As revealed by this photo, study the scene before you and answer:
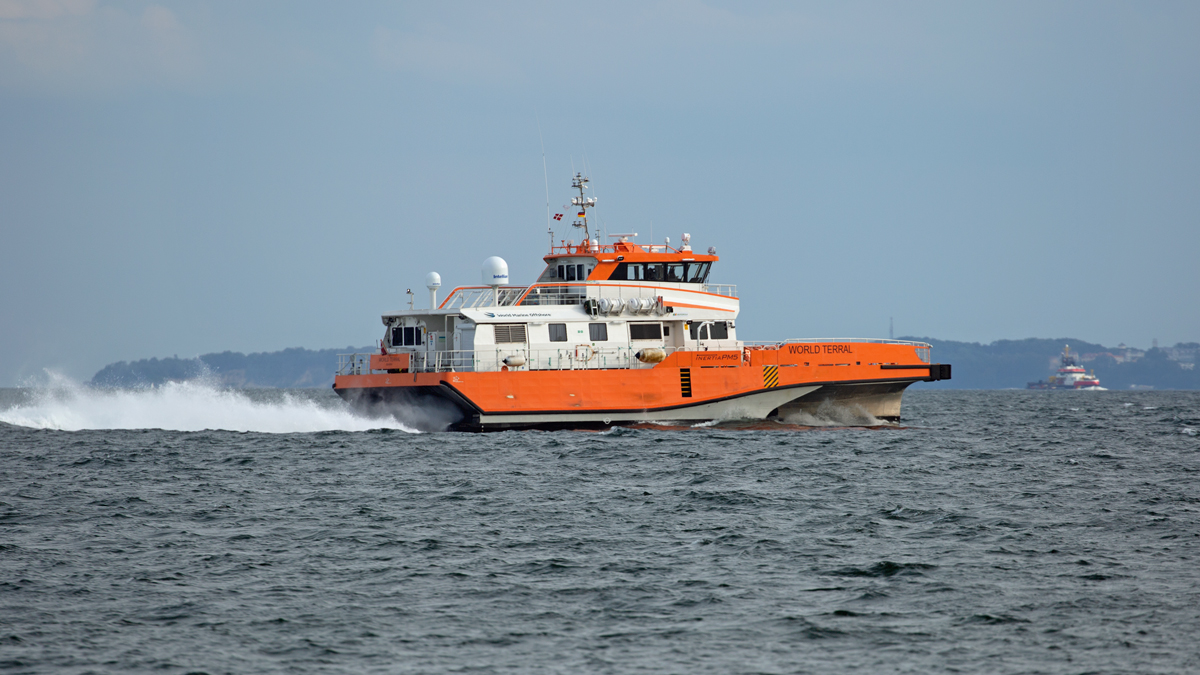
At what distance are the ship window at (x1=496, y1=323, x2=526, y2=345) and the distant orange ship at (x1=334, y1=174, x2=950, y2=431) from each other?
0.02 m

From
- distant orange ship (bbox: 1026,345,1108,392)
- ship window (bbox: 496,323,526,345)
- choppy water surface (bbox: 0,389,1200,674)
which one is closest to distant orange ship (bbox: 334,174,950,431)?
ship window (bbox: 496,323,526,345)

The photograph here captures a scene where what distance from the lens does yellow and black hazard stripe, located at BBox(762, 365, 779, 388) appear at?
26266 mm

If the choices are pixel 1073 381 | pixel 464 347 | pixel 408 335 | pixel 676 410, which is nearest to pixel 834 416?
pixel 676 410

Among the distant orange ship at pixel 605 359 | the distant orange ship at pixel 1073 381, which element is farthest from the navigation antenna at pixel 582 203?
the distant orange ship at pixel 1073 381

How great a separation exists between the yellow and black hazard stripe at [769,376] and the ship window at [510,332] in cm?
599

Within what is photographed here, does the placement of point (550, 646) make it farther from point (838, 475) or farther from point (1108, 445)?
point (1108, 445)

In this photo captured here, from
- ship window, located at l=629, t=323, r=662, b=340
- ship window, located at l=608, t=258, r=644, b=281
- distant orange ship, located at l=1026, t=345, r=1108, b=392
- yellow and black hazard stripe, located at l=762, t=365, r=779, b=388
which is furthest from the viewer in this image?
distant orange ship, located at l=1026, t=345, r=1108, b=392

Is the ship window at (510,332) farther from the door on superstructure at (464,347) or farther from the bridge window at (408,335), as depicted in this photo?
the bridge window at (408,335)

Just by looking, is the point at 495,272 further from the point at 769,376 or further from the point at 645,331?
the point at 769,376

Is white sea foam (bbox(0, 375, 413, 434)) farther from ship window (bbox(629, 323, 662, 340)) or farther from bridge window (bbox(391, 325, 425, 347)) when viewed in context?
ship window (bbox(629, 323, 662, 340))

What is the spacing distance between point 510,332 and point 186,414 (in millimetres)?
9953

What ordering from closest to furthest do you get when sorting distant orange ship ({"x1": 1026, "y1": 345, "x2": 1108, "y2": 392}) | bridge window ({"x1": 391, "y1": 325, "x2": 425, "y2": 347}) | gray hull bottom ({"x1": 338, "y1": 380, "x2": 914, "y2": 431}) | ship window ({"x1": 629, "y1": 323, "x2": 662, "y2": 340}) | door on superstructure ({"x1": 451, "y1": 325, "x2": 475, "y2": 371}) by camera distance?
1. gray hull bottom ({"x1": 338, "y1": 380, "x2": 914, "y2": 431})
2. door on superstructure ({"x1": 451, "y1": 325, "x2": 475, "y2": 371})
3. bridge window ({"x1": 391, "y1": 325, "x2": 425, "y2": 347})
4. ship window ({"x1": 629, "y1": 323, "x2": 662, "y2": 340})
5. distant orange ship ({"x1": 1026, "y1": 345, "x2": 1108, "y2": 392})

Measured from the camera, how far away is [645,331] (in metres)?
26.8

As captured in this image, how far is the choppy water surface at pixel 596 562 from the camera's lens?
28.6ft
